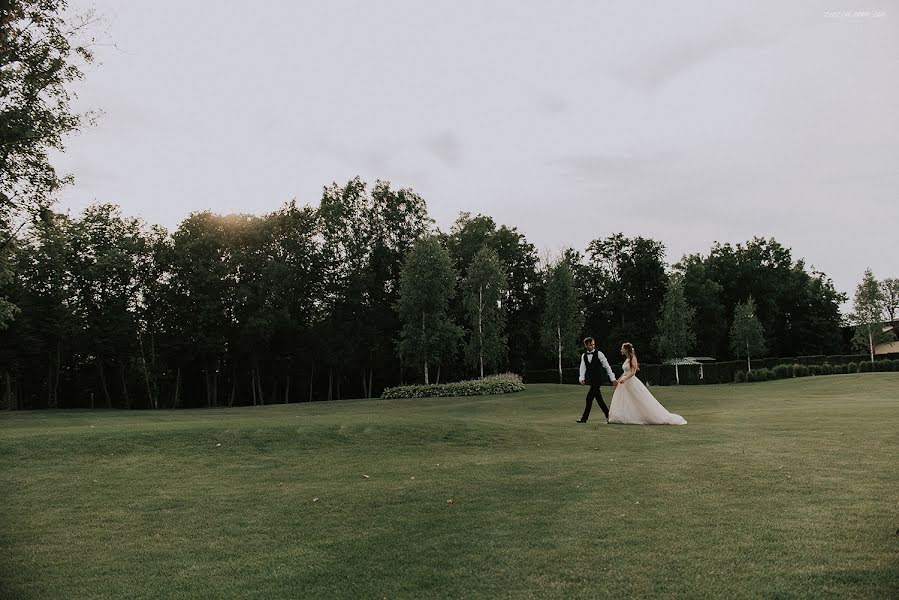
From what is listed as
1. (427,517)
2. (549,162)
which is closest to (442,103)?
(549,162)

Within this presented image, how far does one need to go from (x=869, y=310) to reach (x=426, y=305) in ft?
136

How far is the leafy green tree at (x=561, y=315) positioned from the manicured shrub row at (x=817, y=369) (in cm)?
1307

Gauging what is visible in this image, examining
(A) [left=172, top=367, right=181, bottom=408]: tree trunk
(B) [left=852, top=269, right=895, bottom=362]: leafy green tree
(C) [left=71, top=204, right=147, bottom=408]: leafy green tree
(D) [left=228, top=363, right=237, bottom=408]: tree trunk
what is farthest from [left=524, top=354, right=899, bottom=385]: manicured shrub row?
(C) [left=71, top=204, right=147, bottom=408]: leafy green tree

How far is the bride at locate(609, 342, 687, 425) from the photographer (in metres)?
16.9

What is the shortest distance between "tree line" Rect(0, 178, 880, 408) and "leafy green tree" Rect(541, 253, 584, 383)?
0.11m

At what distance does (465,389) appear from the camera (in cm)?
3888

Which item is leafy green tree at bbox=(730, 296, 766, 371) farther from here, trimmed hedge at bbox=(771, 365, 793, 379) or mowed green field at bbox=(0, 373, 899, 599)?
mowed green field at bbox=(0, 373, 899, 599)

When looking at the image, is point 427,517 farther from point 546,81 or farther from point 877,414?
point 546,81

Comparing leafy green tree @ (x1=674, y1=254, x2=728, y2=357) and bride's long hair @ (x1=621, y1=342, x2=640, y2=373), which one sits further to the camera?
leafy green tree @ (x1=674, y1=254, x2=728, y2=357)

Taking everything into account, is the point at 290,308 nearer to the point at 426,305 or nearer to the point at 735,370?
the point at 426,305

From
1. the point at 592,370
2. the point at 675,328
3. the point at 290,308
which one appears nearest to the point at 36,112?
the point at 592,370

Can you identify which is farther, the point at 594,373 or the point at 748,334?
the point at 748,334

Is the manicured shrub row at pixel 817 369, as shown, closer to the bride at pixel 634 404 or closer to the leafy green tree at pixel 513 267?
the leafy green tree at pixel 513 267

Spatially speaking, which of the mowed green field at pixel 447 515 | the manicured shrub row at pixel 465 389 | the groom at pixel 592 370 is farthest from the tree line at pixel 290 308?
the mowed green field at pixel 447 515
